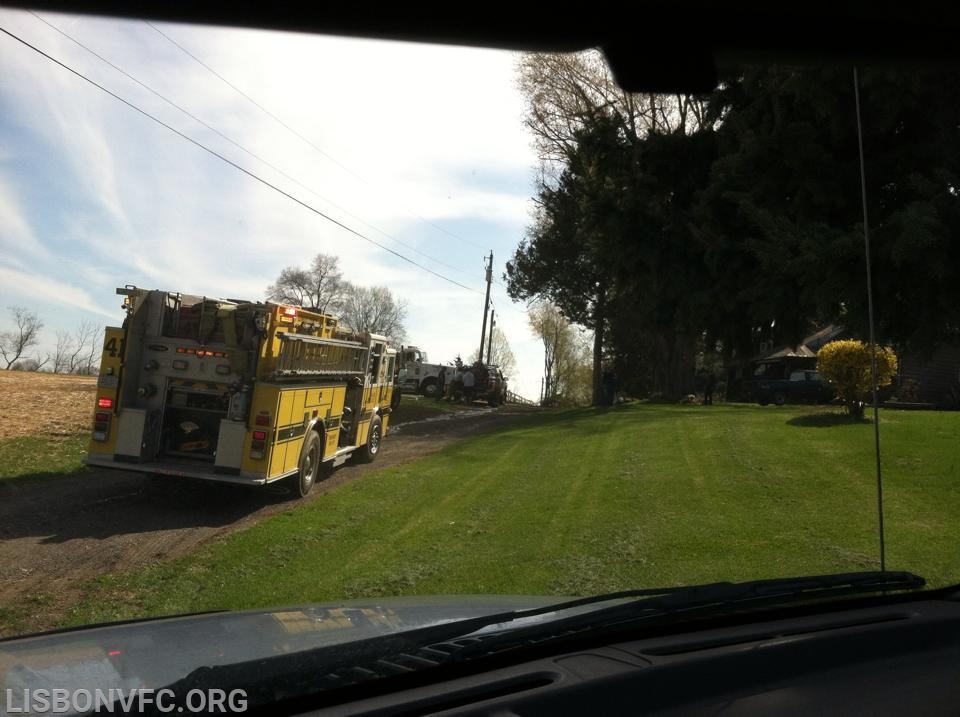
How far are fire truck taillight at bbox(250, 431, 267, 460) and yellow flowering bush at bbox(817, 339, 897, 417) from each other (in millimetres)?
11015

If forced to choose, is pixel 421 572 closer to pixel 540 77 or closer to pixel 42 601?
pixel 42 601

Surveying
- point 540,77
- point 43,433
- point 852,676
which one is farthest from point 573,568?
point 540,77

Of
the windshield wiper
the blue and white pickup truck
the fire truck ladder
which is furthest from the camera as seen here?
the blue and white pickup truck

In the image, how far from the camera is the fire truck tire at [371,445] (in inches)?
619

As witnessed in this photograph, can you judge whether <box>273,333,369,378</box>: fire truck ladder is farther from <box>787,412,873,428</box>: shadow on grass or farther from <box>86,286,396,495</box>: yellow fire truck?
<box>787,412,873,428</box>: shadow on grass

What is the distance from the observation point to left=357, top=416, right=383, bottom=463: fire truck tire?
1573cm

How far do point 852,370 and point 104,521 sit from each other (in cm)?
1316

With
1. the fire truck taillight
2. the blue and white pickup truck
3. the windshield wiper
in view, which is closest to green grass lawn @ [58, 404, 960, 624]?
the fire truck taillight

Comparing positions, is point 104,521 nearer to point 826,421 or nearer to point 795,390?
point 826,421

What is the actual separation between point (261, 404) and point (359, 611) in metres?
7.50

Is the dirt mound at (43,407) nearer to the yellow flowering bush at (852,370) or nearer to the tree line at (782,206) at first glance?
the tree line at (782,206)

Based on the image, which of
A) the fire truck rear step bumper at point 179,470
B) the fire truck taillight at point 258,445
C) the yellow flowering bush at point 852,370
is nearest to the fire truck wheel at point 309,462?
the fire truck rear step bumper at point 179,470

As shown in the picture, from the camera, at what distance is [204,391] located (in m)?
11.0

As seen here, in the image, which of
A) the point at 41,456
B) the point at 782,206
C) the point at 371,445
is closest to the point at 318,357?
the point at 371,445
